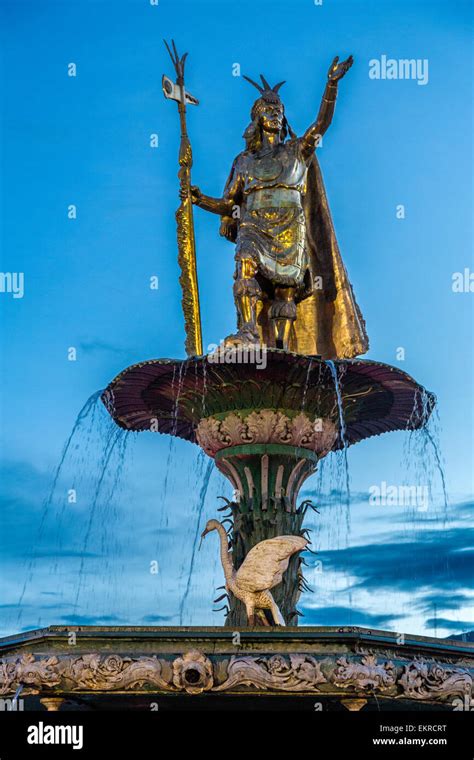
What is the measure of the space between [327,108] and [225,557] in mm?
8623

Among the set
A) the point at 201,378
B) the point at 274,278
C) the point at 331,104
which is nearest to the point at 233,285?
the point at 274,278

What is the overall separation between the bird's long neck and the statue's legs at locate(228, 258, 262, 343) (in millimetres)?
4447

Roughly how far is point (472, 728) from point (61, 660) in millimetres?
4659

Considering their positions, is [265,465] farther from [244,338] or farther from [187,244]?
[187,244]

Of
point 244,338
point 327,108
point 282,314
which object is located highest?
point 327,108

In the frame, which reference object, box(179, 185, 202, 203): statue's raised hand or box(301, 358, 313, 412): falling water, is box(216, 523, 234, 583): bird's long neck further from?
box(179, 185, 202, 203): statue's raised hand

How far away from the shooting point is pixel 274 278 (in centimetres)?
2020

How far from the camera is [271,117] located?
21.2 metres

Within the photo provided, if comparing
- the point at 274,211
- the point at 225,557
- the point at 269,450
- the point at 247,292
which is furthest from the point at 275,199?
the point at 225,557

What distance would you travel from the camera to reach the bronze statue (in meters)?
20.2

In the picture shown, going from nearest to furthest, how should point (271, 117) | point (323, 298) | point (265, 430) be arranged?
point (265, 430), point (271, 117), point (323, 298)

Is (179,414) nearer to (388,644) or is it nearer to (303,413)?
(303,413)

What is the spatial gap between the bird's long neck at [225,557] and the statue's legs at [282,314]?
4.87 m

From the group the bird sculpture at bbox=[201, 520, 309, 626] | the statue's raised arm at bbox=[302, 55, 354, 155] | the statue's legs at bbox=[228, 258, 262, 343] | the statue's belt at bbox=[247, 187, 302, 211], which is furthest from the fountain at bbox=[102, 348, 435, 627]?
the statue's raised arm at bbox=[302, 55, 354, 155]
